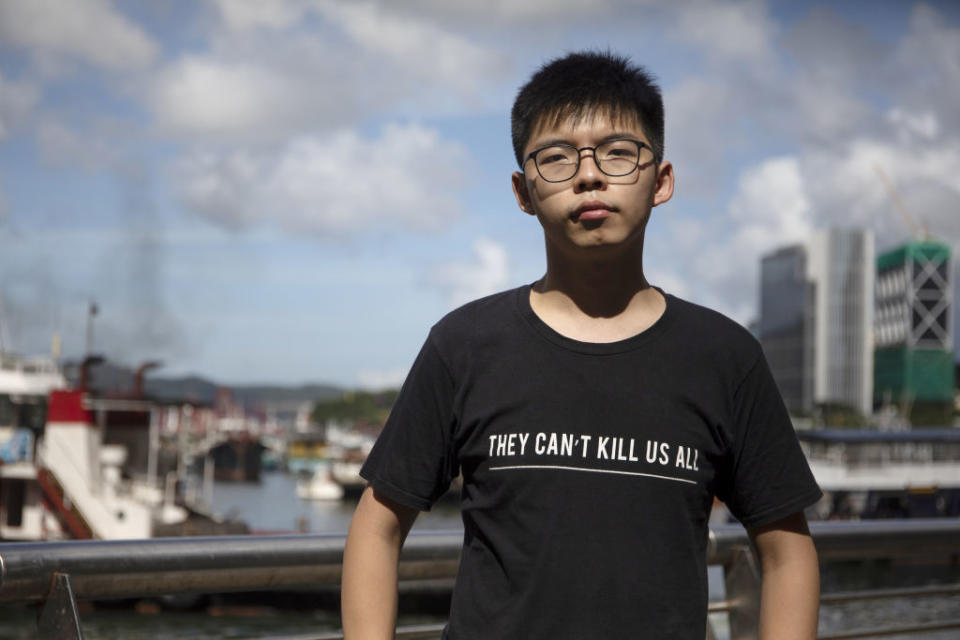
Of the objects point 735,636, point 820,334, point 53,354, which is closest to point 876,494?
point 53,354

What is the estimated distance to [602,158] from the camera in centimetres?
176

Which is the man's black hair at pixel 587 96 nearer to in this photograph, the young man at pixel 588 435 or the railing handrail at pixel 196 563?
the young man at pixel 588 435

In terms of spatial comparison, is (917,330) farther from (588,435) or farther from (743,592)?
(588,435)

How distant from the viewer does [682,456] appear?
1.70 m

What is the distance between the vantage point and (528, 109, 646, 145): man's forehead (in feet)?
5.86

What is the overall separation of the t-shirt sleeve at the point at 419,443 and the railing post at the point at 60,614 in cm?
79

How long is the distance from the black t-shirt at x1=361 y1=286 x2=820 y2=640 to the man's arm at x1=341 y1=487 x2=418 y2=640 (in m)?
0.05

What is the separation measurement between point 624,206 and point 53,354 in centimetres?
2799

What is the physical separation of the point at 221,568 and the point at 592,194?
1277 millimetres

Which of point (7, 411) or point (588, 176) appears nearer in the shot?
point (588, 176)

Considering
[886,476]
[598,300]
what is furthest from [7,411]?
[886,476]

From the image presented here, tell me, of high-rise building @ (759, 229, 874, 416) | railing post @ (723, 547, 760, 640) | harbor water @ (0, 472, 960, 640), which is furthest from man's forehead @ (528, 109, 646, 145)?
high-rise building @ (759, 229, 874, 416)

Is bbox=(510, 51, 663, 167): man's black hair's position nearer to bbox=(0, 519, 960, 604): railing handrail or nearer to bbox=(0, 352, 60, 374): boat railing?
bbox=(0, 519, 960, 604): railing handrail

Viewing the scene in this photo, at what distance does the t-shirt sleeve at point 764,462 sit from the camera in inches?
69.6
